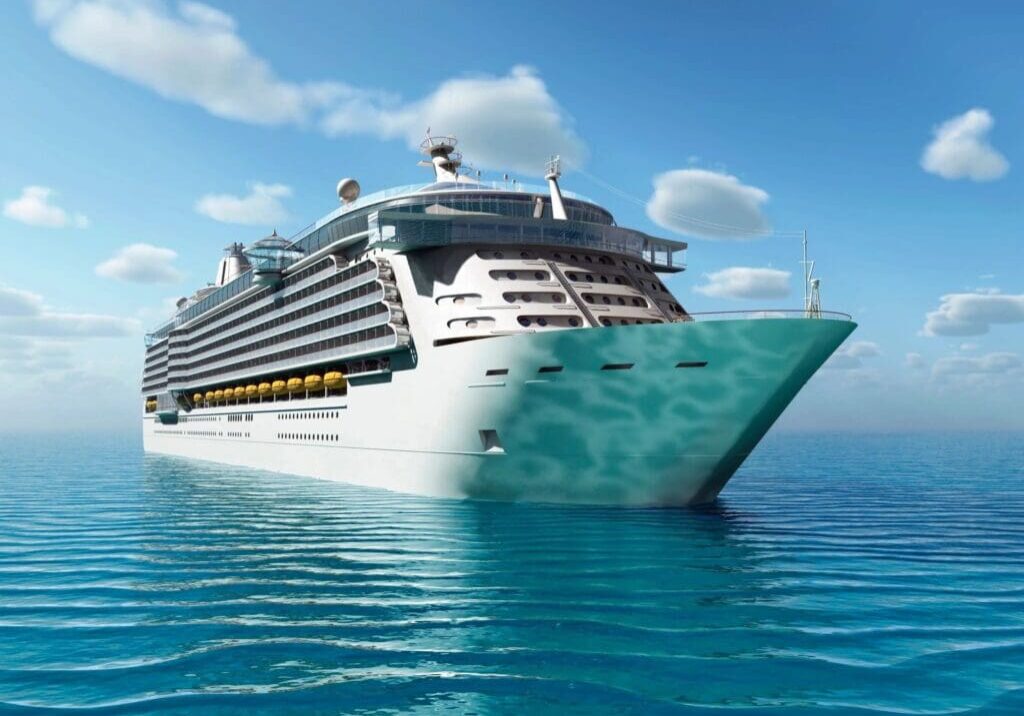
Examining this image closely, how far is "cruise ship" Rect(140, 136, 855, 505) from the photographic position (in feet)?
70.2

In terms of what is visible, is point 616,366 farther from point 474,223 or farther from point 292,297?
point 292,297

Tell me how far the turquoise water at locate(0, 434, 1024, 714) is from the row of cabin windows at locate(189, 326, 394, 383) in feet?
30.7

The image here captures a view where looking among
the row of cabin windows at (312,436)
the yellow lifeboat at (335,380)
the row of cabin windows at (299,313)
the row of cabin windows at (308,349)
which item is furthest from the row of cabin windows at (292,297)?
the row of cabin windows at (312,436)

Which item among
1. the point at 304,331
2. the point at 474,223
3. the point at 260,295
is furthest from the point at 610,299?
the point at 260,295

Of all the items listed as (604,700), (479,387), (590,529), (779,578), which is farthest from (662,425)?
(604,700)

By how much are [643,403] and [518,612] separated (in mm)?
10853

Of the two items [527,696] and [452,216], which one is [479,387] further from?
[527,696]

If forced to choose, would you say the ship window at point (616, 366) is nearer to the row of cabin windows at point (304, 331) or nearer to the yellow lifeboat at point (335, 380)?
the row of cabin windows at point (304, 331)

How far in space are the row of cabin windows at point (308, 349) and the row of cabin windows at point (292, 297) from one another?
2.87m

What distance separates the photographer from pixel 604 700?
8727mm

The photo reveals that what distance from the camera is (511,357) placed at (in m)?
23.0

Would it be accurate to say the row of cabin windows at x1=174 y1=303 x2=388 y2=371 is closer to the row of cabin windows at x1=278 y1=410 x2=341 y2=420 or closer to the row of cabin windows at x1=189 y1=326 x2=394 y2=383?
the row of cabin windows at x1=189 y1=326 x2=394 y2=383

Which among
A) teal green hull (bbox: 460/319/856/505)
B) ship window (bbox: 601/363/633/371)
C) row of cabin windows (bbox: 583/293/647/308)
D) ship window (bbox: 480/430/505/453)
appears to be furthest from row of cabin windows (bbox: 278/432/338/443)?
ship window (bbox: 601/363/633/371)

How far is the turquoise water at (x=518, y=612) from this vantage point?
354 inches
